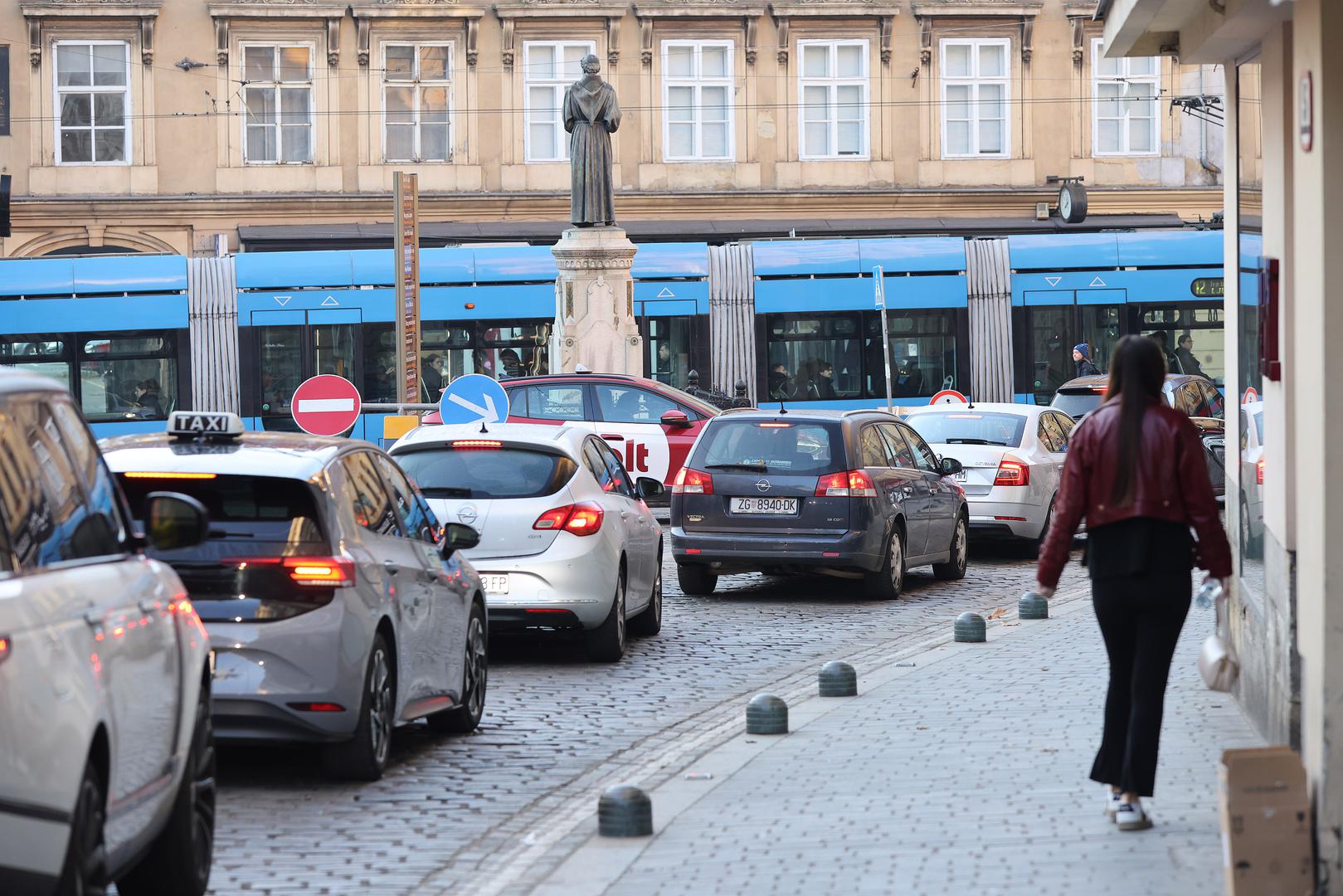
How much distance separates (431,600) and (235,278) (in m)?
22.4

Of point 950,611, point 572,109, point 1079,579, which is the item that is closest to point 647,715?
point 950,611

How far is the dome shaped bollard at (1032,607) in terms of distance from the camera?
1510 cm

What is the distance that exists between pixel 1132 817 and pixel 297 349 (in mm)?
25630

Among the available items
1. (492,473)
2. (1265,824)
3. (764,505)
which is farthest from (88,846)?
(764,505)

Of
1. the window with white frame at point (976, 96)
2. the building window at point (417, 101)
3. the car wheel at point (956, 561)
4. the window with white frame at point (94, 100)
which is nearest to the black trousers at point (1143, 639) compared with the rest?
the car wheel at point (956, 561)

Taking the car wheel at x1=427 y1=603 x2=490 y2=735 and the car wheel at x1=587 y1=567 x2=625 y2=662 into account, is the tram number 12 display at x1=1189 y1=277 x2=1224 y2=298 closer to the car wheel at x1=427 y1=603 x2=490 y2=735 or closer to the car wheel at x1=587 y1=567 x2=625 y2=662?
the car wheel at x1=587 y1=567 x2=625 y2=662

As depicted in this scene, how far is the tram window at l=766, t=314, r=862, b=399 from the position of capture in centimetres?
3272

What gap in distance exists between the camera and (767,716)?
9922mm

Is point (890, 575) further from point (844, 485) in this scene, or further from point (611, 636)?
point (611, 636)

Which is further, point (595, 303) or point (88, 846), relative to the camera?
point (595, 303)

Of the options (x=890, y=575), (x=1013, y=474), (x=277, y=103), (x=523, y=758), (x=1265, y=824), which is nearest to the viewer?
(x=1265, y=824)

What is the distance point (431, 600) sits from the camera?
391 inches

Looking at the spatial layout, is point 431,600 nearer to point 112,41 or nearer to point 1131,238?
point 1131,238

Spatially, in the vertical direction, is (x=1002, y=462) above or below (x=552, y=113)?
below
